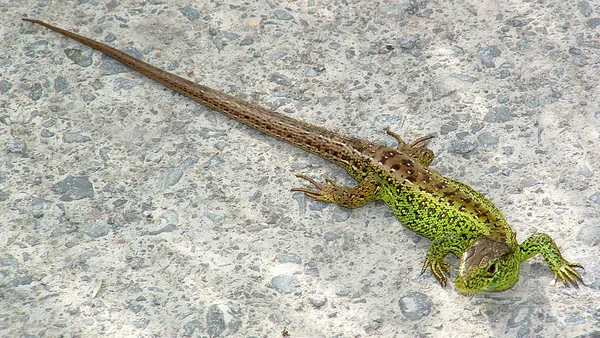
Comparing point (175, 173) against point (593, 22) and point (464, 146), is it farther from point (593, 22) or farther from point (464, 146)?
point (593, 22)

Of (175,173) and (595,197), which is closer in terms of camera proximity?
(595,197)

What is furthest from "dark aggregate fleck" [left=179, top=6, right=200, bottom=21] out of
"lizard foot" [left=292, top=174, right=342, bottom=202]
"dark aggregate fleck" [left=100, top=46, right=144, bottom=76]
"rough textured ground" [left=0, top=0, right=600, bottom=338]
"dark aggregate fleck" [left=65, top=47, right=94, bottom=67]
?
"lizard foot" [left=292, top=174, right=342, bottom=202]

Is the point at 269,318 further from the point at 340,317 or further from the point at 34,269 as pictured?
the point at 34,269

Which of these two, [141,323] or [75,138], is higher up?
[75,138]

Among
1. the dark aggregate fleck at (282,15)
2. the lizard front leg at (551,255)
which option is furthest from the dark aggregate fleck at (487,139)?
the dark aggregate fleck at (282,15)

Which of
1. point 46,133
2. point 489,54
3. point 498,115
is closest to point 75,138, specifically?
point 46,133

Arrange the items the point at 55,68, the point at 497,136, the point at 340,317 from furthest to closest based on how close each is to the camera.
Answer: the point at 55,68 < the point at 497,136 < the point at 340,317

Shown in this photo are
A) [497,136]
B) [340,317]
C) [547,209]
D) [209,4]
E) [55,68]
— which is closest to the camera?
[340,317]

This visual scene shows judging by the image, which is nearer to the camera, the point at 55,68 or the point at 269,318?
the point at 269,318

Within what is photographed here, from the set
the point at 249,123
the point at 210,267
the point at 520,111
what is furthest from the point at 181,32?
the point at 520,111
